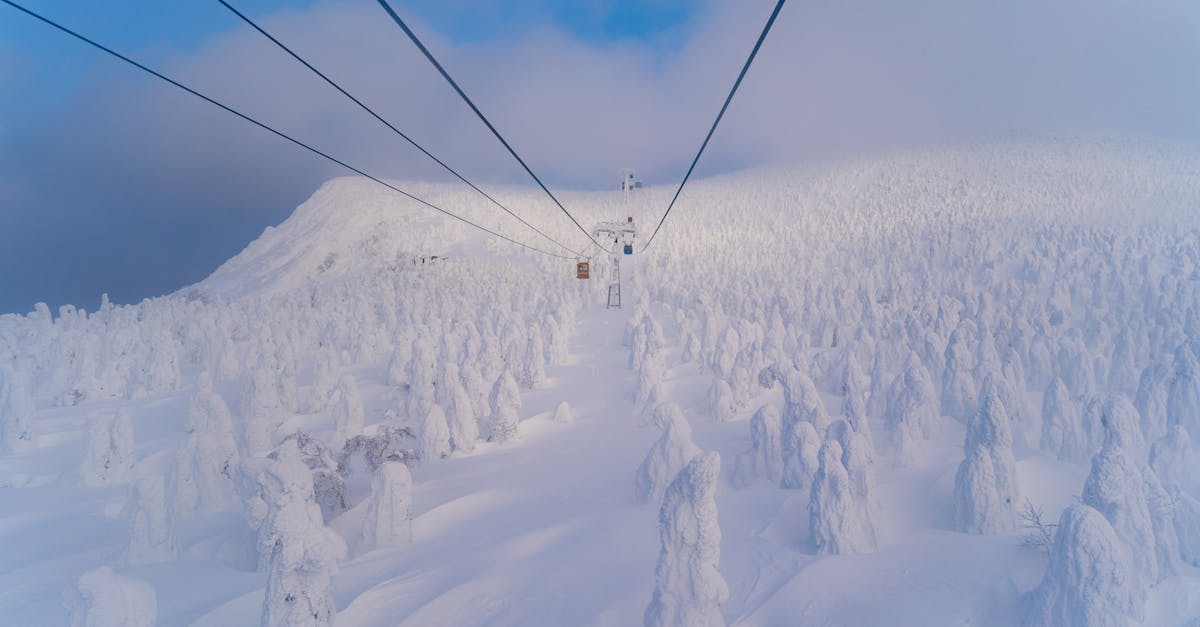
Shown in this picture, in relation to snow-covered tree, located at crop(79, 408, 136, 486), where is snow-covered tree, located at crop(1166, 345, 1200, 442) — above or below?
above

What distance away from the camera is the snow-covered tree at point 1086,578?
6750 mm

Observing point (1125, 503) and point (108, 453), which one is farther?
point (108, 453)

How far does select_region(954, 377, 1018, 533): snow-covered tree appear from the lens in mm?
11539

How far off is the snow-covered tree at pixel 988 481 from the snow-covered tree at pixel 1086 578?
14.3ft

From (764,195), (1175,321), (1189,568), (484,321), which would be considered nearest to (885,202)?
(764,195)

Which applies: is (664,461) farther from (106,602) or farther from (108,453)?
(108,453)

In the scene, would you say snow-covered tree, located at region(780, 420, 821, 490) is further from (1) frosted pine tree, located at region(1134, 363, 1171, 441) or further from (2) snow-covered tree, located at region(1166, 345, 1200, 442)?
(2) snow-covered tree, located at region(1166, 345, 1200, 442)

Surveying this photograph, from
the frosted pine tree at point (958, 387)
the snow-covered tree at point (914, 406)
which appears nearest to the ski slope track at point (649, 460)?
the snow-covered tree at point (914, 406)

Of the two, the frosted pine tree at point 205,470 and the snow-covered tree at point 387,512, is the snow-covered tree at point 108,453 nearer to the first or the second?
the frosted pine tree at point 205,470

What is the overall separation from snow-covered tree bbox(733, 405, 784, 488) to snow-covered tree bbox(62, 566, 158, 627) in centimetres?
1506

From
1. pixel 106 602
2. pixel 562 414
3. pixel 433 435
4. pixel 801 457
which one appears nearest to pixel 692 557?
pixel 106 602

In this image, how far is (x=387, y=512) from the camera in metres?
14.7

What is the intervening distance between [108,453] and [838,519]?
97.2 feet

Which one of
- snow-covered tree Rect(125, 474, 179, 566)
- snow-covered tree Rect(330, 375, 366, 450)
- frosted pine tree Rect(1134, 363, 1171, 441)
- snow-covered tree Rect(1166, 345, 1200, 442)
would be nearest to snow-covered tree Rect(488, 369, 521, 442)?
snow-covered tree Rect(330, 375, 366, 450)
